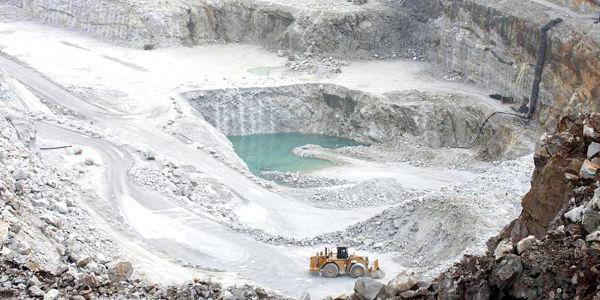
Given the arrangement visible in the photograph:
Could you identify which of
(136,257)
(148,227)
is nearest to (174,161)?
(148,227)

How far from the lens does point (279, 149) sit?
39094 millimetres

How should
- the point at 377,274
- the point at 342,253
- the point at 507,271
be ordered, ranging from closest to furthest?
the point at 507,271, the point at 342,253, the point at 377,274

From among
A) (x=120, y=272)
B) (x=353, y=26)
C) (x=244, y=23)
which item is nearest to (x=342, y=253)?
(x=120, y=272)

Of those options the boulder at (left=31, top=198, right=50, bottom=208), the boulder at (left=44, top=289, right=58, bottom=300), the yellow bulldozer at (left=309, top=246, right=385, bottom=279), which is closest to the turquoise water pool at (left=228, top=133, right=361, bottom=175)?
the yellow bulldozer at (left=309, top=246, right=385, bottom=279)

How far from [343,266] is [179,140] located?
14374mm

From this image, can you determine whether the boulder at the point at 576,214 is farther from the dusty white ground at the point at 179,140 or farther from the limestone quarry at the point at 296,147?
the dusty white ground at the point at 179,140

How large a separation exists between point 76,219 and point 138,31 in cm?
2745

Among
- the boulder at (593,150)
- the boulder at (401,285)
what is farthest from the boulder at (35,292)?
the boulder at (593,150)

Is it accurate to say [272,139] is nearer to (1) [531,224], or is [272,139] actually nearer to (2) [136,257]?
(2) [136,257]

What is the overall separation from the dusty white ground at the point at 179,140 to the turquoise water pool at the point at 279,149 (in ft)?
6.42

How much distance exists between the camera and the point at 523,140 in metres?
33.8

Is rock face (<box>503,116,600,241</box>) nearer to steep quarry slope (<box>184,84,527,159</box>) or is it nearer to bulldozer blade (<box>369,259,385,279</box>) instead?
bulldozer blade (<box>369,259,385,279</box>)

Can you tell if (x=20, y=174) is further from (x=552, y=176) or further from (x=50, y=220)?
(x=552, y=176)

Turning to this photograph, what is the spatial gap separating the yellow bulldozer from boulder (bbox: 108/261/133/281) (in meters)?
6.27
